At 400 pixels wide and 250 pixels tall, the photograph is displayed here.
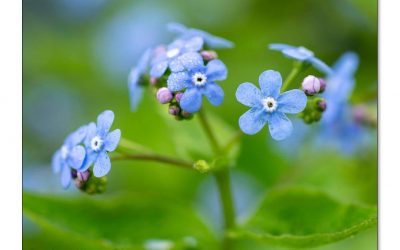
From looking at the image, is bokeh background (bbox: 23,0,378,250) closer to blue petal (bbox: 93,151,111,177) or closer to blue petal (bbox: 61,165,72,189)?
blue petal (bbox: 61,165,72,189)

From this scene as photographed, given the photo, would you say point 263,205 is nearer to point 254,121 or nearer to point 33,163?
point 254,121

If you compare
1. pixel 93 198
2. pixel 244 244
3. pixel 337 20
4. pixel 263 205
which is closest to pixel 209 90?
pixel 263 205

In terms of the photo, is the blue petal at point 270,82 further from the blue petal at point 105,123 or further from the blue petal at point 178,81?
the blue petal at point 105,123
